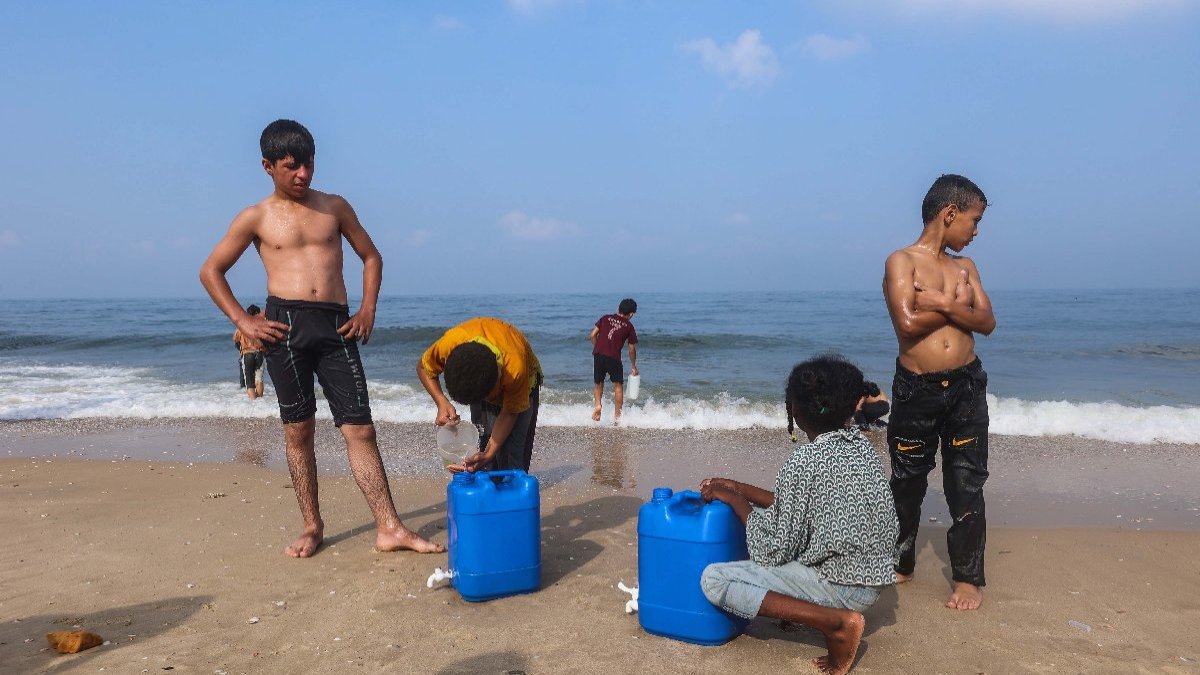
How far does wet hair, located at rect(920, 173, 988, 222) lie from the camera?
3.78 meters

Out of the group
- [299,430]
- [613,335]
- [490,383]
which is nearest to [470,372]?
[490,383]

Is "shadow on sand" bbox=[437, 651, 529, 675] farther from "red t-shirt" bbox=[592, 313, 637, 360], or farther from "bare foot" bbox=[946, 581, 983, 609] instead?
"red t-shirt" bbox=[592, 313, 637, 360]

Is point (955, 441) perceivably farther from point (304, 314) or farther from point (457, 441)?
point (304, 314)

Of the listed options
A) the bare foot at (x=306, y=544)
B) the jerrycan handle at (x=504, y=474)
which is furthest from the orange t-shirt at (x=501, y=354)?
the bare foot at (x=306, y=544)

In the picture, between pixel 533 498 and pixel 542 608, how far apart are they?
1.59 feet

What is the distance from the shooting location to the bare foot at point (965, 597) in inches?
146

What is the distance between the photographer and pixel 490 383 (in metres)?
3.71

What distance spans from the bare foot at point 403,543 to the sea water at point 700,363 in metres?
5.45

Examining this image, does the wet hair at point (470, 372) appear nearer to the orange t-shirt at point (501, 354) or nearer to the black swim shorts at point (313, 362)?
the orange t-shirt at point (501, 354)

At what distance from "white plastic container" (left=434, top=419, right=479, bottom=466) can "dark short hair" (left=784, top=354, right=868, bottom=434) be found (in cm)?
209

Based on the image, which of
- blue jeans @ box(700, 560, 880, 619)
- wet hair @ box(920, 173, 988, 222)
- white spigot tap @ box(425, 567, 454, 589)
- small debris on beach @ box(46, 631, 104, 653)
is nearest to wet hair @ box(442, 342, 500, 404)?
white spigot tap @ box(425, 567, 454, 589)

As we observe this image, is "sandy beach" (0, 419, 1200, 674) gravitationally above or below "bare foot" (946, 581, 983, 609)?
below

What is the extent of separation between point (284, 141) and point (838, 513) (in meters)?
3.21

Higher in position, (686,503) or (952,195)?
(952,195)
